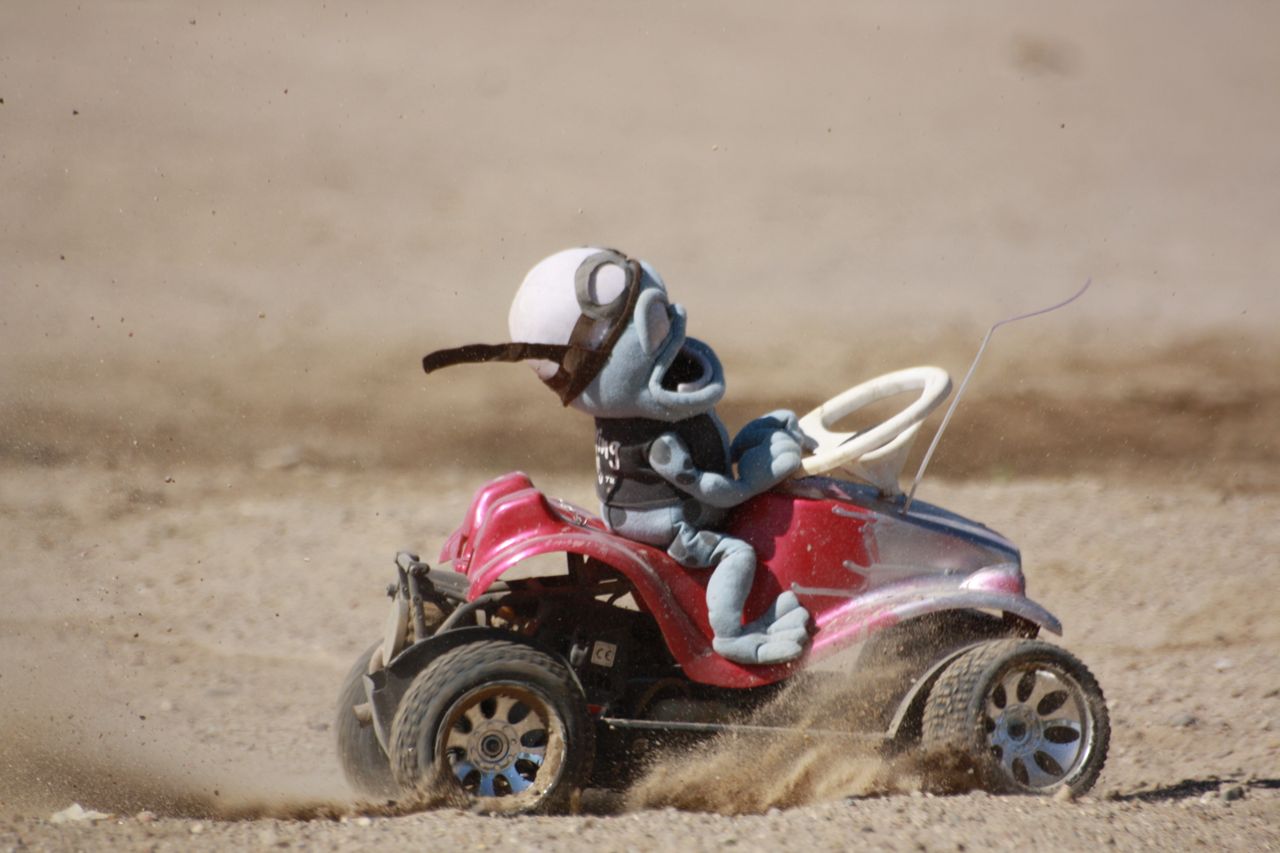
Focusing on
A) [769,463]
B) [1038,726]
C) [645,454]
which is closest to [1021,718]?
[1038,726]

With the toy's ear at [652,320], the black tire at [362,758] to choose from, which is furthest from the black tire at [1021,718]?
the black tire at [362,758]

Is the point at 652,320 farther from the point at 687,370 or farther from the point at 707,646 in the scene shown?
the point at 707,646

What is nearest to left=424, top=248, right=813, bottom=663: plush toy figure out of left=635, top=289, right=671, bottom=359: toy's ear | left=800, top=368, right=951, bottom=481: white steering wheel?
left=635, top=289, right=671, bottom=359: toy's ear

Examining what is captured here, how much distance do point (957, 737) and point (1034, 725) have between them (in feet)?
0.91

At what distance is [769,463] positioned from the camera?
468 cm

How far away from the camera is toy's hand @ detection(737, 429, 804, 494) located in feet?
15.3

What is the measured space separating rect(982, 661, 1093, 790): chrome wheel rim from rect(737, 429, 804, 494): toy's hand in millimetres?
878

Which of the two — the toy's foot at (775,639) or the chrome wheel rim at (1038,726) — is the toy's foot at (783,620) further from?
the chrome wheel rim at (1038,726)

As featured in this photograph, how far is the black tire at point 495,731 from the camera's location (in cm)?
446

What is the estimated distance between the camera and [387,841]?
14.1 feet

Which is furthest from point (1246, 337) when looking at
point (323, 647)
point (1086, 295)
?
point (323, 647)

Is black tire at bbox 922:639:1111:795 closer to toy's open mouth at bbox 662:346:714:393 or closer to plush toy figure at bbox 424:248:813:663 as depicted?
plush toy figure at bbox 424:248:813:663

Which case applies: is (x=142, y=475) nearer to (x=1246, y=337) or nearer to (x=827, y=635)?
(x=827, y=635)

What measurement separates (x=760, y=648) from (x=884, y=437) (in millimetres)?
689
